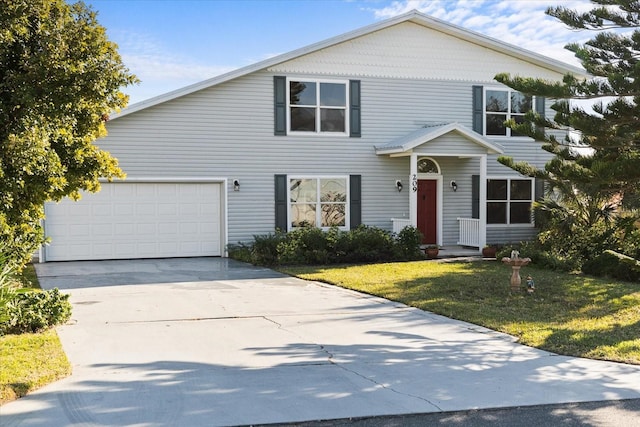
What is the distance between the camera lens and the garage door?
16.9 meters

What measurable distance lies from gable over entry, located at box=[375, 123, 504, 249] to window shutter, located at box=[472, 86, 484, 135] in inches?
37.9

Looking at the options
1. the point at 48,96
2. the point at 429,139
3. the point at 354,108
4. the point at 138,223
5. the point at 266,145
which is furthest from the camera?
the point at 354,108

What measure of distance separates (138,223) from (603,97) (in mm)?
11548

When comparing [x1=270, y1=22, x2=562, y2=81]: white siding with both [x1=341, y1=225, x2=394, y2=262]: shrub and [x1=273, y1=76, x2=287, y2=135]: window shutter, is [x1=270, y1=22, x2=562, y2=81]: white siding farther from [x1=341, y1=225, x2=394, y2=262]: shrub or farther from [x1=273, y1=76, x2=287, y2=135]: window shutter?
[x1=341, y1=225, x2=394, y2=262]: shrub

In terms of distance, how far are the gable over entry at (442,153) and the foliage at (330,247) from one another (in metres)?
1.01

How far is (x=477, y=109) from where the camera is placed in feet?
65.2

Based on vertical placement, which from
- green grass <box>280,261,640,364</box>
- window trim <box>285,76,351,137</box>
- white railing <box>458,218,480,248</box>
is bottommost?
green grass <box>280,261,640,364</box>

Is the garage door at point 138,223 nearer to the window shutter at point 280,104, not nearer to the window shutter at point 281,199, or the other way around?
the window shutter at point 281,199

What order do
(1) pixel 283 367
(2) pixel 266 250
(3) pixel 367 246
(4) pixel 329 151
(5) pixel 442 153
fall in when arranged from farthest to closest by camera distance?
1. (4) pixel 329 151
2. (5) pixel 442 153
3. (3) pixel 367 246
4. (2) pixel 266 250
5. (1) pixel 283 367

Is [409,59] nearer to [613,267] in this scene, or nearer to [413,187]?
[413,187]

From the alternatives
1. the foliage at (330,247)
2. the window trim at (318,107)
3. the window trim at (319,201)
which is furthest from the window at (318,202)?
the window trim at (318,107)

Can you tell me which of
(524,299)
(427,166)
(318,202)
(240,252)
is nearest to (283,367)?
(524,299)

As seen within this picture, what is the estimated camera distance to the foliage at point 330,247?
1638cm

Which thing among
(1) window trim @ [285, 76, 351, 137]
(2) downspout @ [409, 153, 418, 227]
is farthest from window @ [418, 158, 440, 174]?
(1) window trim @ [285, 76, 351, 137]
